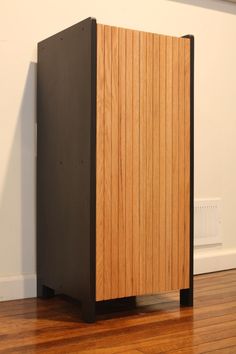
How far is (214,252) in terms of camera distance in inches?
156

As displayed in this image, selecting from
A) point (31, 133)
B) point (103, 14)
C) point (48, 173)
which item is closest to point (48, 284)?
point (48, 173)

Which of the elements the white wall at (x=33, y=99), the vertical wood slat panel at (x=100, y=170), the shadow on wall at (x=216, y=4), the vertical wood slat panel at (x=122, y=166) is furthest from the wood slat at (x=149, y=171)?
the shadow on wall at (x=216, y=4)

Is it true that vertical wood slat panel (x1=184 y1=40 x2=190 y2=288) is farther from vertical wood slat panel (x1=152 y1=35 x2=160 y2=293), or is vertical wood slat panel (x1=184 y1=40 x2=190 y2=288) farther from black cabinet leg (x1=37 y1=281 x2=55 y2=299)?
black cabinet leg (x1=37 y1=281 x2=55 y2=299)

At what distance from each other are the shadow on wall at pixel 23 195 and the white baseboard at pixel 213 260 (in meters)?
1.18

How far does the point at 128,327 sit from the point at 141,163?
0.78 m

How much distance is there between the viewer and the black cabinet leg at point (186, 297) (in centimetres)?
301

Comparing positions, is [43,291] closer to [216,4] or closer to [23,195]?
[23,195]

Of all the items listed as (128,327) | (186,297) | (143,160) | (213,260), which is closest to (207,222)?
(213,260)

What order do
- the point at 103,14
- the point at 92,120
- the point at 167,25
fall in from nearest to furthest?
1. the point at 92,120
2. the point at 103,14
3. the point at 167,25

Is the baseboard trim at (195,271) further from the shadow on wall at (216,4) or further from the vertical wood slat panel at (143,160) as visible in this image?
the shadow on wall at (216,4)

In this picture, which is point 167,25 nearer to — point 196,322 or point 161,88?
point 161,88

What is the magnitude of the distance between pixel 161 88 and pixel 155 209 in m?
0.60

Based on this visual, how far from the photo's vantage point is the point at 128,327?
2629 mm

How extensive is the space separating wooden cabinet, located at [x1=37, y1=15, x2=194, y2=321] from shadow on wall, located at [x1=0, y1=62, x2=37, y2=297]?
12 cm
